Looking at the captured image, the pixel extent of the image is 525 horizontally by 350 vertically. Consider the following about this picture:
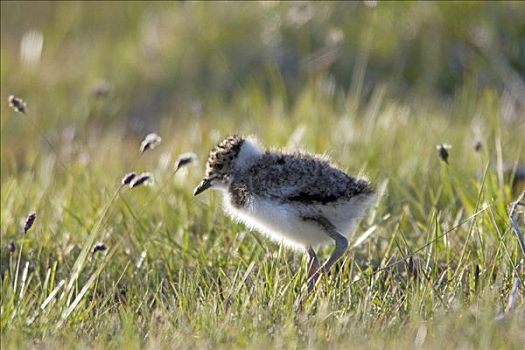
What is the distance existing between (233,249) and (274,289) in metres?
0.68

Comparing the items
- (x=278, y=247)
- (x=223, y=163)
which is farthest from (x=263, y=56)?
(x=223, y=163)

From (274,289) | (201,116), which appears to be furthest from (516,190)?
(201,116)

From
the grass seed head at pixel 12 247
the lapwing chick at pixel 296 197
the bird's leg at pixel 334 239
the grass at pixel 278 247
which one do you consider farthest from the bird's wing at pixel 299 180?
the grass seed head at pixel 12 247

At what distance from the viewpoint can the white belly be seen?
3879 mm

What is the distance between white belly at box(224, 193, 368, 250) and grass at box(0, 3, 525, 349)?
11cm

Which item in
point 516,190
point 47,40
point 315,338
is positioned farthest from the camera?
point 47,40

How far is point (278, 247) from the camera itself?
174 inches

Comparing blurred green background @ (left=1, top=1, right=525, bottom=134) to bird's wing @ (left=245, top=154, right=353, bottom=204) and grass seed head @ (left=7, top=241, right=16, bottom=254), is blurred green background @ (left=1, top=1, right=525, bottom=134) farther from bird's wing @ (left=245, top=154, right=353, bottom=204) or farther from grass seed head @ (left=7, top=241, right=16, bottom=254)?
grass seed head @ (left=7, top=241, right=16, bottom=254)

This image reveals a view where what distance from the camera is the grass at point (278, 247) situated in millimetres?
3268

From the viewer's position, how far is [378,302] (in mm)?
3604

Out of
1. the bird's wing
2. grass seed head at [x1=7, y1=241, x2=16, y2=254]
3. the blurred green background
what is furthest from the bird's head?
the blurred green background

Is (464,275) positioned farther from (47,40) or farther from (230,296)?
(47,40)

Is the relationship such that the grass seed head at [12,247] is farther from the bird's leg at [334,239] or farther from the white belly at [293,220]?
the bird's leg at [334,239]

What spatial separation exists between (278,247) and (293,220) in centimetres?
57
